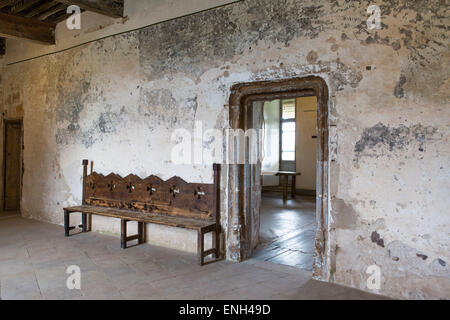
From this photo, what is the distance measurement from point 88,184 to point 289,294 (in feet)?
12.7

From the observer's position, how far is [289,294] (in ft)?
10.3

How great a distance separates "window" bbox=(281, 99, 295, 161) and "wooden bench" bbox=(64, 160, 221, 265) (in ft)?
25.1

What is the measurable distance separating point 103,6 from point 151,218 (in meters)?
3.13

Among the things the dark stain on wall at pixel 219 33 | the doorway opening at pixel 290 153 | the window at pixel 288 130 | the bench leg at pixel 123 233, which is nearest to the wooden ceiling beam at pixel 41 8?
the dark stain on wall at pixel 219 33

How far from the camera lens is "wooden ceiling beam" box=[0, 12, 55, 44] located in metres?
5.64

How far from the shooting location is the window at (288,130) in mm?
11742

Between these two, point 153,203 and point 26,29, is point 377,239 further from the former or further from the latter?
point 26,29

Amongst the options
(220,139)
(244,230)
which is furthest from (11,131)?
(244,230)

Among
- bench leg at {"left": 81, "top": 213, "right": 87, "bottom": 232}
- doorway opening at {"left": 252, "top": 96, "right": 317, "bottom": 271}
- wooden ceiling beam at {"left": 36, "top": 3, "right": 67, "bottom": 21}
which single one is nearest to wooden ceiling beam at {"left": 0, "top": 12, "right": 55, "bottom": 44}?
wooden ceiling beam at {"left": 36, "top": 3, "right": 67, "bottom": 21}

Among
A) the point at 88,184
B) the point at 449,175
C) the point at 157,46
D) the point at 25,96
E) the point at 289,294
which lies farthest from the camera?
the point at 25,96

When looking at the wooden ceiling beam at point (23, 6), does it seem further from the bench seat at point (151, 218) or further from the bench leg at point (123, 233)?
the bench leg at point (123, 233)

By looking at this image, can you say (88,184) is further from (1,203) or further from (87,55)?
(1,203)

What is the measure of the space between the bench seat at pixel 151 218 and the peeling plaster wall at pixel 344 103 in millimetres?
276
